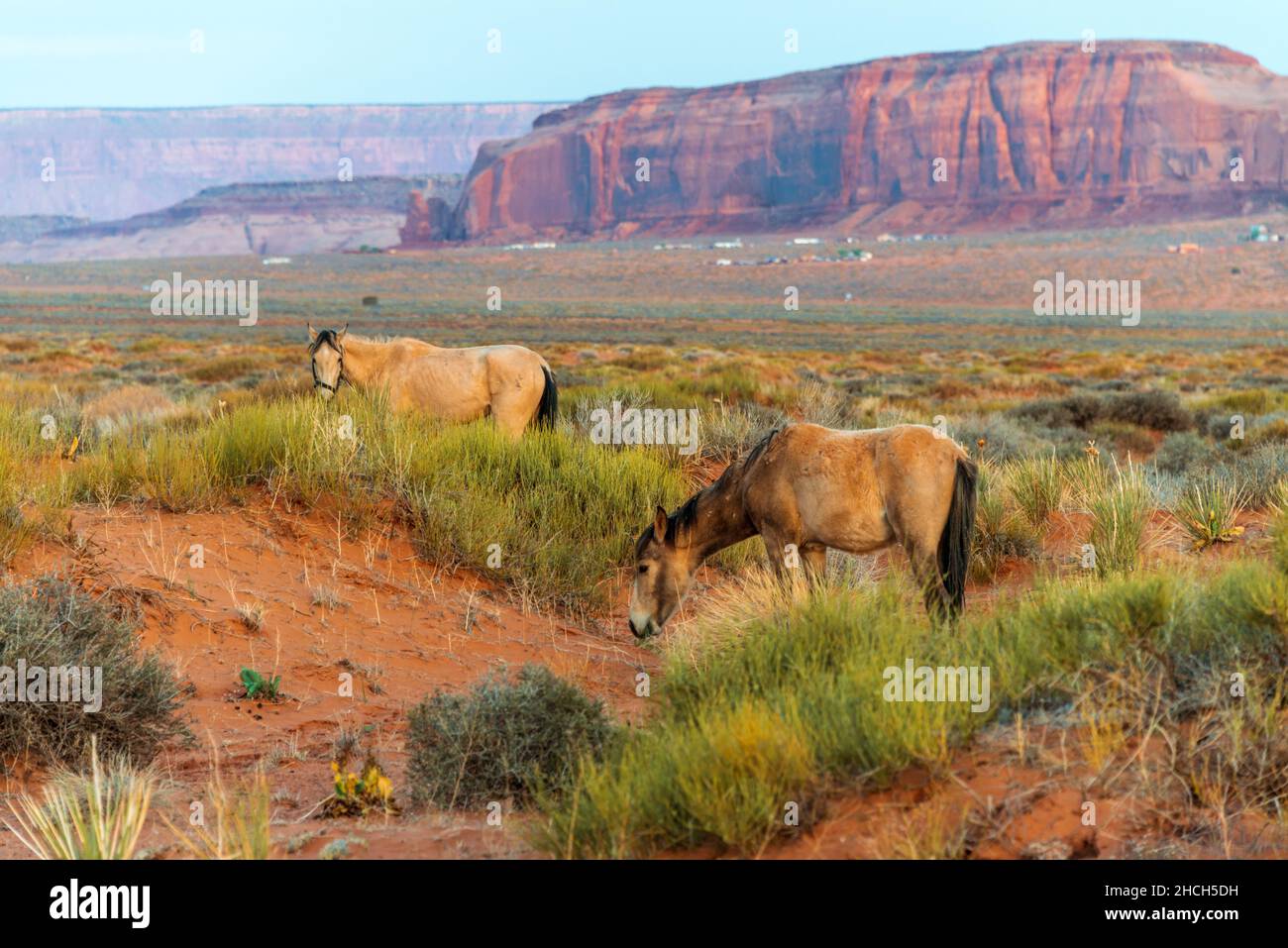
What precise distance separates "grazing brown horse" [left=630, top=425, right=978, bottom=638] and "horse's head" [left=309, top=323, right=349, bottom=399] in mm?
4962

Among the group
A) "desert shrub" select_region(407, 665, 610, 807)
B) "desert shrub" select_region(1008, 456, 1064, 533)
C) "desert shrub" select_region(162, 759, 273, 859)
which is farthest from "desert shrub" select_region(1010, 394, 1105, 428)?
"desert shrub" select_region(162, 759, 273, 859)

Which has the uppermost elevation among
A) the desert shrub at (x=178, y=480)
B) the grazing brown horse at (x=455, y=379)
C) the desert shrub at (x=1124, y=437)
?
the grazing brown horse at (x=455, y=379)

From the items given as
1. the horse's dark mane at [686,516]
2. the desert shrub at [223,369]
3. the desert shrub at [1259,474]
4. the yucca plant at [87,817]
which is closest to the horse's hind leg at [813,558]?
the horse's dark mane at [686,516]

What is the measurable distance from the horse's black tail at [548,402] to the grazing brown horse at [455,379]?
0.04m

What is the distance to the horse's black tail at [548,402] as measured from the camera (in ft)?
41.8

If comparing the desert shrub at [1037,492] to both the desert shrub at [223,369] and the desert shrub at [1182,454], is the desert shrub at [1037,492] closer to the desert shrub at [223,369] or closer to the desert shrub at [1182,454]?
the desert shrub at [1182,454]

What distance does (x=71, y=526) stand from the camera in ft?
29.6

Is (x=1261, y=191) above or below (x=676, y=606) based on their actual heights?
above

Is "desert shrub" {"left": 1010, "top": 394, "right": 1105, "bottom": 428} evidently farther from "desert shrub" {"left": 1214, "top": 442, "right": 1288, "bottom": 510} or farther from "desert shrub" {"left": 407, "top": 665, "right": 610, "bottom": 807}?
"desert shrub" {"left": 407, "top": 665, "right": 610, "bottom": 807}

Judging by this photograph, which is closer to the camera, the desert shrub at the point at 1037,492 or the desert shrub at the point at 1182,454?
the desert shrub at the point at 1037,492
